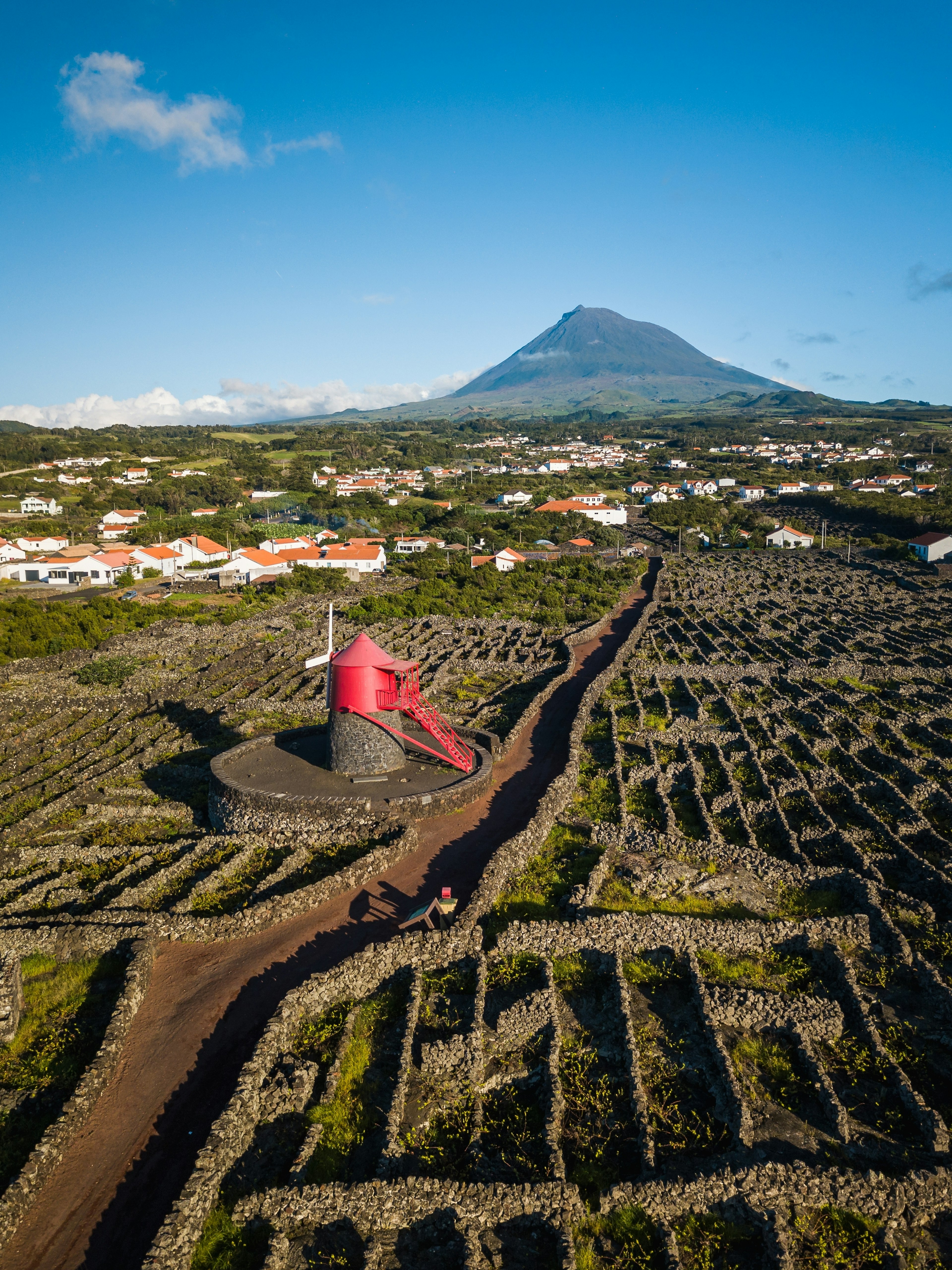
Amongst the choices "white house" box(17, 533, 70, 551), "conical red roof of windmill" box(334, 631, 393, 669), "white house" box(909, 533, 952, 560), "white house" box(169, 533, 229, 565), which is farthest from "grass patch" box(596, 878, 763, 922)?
"white house" box(17, 533, 70, 551)

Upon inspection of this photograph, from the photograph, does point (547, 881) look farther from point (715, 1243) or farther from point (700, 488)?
point (700, 488)

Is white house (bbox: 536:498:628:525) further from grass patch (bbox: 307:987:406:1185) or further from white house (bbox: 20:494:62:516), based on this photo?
grass patch (bbox: 307:987:406:1185)

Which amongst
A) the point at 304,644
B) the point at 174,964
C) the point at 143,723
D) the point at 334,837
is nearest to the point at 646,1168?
the point at 174,964

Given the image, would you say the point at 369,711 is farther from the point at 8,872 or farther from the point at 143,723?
the point at 143,723

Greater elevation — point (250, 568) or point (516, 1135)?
point (250, 568)

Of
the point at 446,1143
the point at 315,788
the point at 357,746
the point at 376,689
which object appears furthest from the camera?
the point at 357,746

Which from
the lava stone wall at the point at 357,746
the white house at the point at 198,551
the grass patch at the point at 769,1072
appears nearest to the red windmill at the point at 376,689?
the lava stone wall at the point at 357,746

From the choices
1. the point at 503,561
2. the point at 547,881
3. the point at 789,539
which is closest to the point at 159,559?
the point at 503,561
